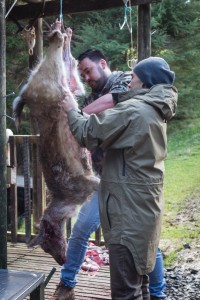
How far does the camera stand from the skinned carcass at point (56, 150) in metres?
3.61

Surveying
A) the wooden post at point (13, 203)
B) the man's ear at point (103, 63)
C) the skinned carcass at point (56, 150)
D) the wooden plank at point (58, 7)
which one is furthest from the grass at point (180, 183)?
Answer: the wooden plank at point (58, 7)

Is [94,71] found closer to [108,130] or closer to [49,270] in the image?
[108,130]

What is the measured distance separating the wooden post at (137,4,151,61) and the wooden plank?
10 centimetres

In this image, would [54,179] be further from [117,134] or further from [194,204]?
[194,204]

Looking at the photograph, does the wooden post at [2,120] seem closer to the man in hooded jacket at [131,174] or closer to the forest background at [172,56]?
the man in hooded jacket at [131,174]

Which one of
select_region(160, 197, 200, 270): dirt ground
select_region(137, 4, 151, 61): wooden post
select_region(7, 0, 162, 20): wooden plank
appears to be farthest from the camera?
select_region(160, 197, 200, 270): dirt ground

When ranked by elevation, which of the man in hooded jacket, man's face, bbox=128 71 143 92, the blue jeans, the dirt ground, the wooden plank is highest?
the wooden plank

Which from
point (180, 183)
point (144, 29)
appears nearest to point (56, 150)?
point (144, 29)

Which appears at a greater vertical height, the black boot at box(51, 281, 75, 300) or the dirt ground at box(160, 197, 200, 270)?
the black boot at box(51, 281, 75, 300)

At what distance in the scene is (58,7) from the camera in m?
5.14

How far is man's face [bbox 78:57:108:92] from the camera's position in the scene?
3.92m

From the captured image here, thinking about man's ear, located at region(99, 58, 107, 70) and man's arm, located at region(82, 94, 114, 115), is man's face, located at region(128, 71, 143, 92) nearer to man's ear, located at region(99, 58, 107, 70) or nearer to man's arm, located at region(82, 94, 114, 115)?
man's arm, located at region(82, 94, 114, 115)

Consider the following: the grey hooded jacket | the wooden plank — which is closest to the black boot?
the grey hooded jacket

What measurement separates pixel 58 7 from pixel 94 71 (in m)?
1.58
